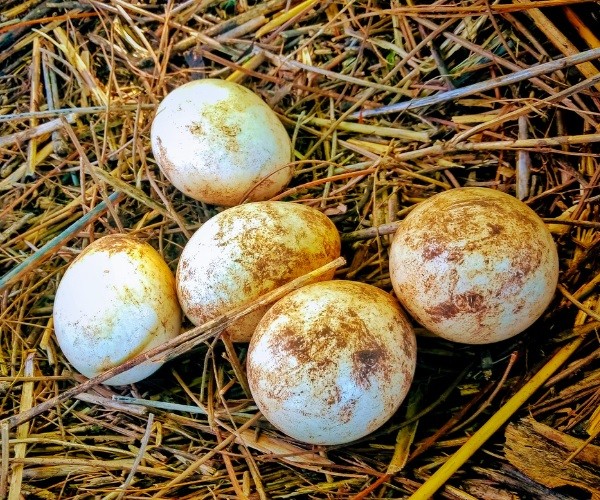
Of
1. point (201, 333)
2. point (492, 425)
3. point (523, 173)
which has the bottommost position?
point (492, 425)

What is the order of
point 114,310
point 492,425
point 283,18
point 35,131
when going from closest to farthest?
point 492,425 → point 114,310 → point 283,18 → point 35,131

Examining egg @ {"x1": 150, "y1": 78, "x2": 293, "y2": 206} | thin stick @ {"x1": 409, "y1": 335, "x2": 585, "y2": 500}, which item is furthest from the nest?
egg @ {"x1": 150, "y1": 78, "x2": 293, "y2": 206}

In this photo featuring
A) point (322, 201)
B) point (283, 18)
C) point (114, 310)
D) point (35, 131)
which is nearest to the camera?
point (114, 310)

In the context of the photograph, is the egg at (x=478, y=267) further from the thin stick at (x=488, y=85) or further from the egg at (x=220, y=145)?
the egg at (x=220, y=145)

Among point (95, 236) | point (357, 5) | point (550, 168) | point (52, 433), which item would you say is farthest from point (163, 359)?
point (357, 5)

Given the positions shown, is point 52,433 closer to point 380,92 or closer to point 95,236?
point 95,236

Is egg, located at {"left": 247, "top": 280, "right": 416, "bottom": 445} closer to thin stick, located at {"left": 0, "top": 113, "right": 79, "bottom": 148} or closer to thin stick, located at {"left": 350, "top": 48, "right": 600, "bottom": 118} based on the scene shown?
thin stick, located at {"left": 350, "top": 48, "right": 600, "bottom": 118}

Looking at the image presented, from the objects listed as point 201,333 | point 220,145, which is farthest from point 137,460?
point 220,145

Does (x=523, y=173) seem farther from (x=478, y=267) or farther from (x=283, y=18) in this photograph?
(x=283, y=18)
